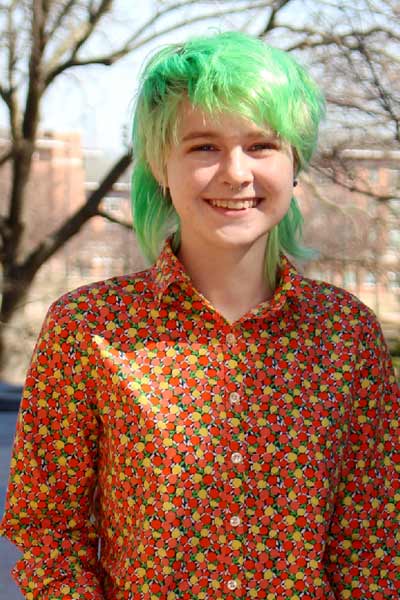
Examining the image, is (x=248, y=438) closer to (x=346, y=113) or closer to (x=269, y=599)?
(x=269, y=599)

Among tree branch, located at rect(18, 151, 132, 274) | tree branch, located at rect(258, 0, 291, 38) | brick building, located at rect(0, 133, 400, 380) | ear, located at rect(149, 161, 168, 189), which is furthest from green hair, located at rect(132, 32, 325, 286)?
tree branch, located at rect(18, 151, 132, 274)

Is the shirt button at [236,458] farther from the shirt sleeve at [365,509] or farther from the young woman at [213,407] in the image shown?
the shirt sleeve at [365,509]

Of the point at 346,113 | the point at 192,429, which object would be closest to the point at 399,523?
the point at 192,429

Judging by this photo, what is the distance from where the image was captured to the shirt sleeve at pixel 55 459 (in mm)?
1373

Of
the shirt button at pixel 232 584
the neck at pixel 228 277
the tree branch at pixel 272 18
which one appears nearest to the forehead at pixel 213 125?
the neck at pixel 228 277

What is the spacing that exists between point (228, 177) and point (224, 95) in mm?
117

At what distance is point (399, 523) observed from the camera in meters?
1.46

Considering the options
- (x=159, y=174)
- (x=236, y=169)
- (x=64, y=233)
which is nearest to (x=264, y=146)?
(x=236, y=169)

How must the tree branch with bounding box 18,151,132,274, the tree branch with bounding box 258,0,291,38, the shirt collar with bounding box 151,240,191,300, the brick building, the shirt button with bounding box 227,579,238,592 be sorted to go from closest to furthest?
the shirt button with bounding box 227,579,238,592 → the shirt collar with bounding box 151,240,191,300 → the brick building → the tree branch with bounding box 258,0,291,38 → the tree branch with bounding box 18,151,132,274

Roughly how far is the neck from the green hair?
5 centimetres

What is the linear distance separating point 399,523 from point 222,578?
320 millimetres

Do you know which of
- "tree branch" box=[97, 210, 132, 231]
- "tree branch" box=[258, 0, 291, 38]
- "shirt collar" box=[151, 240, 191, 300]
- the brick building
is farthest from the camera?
"tree branch" box=[97, 210, 132, 231]

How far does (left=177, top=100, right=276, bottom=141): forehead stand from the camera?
1.35 metres

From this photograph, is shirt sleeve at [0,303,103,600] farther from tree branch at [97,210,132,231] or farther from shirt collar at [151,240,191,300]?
tree branch at [97,210,132,231]
